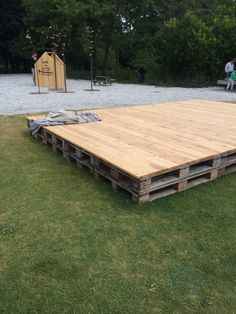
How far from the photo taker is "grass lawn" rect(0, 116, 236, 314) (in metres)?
2.00

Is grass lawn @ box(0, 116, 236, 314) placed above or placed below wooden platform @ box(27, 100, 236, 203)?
below

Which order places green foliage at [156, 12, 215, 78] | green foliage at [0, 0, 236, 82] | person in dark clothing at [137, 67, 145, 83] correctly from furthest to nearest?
person in dark clothing at [137, 67, 145, 83]
green foliage at [0, 0, 236, 82]
green foliage at [156, 12, 215, 78]

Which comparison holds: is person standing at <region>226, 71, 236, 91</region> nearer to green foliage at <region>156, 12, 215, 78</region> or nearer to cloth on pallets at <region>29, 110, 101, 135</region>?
green foliage at <region>156, 12, 215, 78</region>

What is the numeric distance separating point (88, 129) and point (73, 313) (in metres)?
3.15

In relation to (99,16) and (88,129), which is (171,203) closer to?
(88,129)

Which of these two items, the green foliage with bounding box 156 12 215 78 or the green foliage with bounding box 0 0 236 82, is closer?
the green foliage with bounding box 156 12 215 78

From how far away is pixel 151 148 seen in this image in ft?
12.6

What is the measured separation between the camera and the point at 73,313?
6.23ft

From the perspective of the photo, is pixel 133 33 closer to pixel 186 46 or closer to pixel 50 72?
pixel 186 46

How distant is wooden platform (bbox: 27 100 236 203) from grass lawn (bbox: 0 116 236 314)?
5.8 inches

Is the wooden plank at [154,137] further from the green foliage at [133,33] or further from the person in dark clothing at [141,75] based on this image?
the person in dark clothing at [141,75]

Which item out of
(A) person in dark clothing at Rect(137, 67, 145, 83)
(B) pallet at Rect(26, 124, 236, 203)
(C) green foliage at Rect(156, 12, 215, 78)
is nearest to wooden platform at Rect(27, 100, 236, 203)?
(B) pallet at Rect(26, 124, 236, 203)

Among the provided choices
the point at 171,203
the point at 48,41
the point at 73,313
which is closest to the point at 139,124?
the point at 171,203

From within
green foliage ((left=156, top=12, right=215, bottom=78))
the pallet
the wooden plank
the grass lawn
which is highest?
green foliage ((left=156, top=12, right=215, bottom=78))
